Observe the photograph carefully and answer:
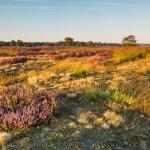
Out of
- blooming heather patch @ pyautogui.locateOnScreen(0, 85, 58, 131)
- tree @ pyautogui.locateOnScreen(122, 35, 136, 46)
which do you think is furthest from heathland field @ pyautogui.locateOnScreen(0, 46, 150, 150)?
tree @ pyautogui.locateOnScreen(122, 35, 136, 46)

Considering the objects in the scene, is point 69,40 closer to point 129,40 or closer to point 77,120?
point 129,40

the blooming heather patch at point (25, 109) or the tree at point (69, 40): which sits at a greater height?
the blooming heather patch at point (25, 109)

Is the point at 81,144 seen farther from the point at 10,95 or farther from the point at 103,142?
the point at 10,95

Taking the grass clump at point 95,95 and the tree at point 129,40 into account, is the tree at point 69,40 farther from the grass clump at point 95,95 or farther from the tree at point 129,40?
the grass clump at point 95,95

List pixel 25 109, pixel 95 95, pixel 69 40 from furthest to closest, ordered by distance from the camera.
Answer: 1. pixel 69 40
2. pixel 95 95
3. pixel 25 109

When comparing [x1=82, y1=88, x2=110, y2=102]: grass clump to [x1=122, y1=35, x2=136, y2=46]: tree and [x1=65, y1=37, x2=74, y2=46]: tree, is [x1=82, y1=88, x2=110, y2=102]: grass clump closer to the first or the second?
[x1=122, y1=35, x2=136, y2=46]: tree

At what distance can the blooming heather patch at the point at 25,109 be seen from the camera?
646 centimetres

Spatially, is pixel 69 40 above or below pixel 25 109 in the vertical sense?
below

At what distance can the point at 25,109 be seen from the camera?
677 centimetres

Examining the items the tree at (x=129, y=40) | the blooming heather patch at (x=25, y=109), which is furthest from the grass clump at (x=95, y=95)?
the tree at (x=129, y=40)

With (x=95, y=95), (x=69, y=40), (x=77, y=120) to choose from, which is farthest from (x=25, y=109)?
(x=69, y=40)

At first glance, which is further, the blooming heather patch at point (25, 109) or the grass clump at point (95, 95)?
the grass clump at point (95, 95)

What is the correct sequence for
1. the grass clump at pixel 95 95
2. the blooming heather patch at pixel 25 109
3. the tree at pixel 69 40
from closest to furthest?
the blooming heather patch at pixel 25 109, the grass clump at pixel 95 95, the tree at pixel 69 40

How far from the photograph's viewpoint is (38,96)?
7633 millimetres
